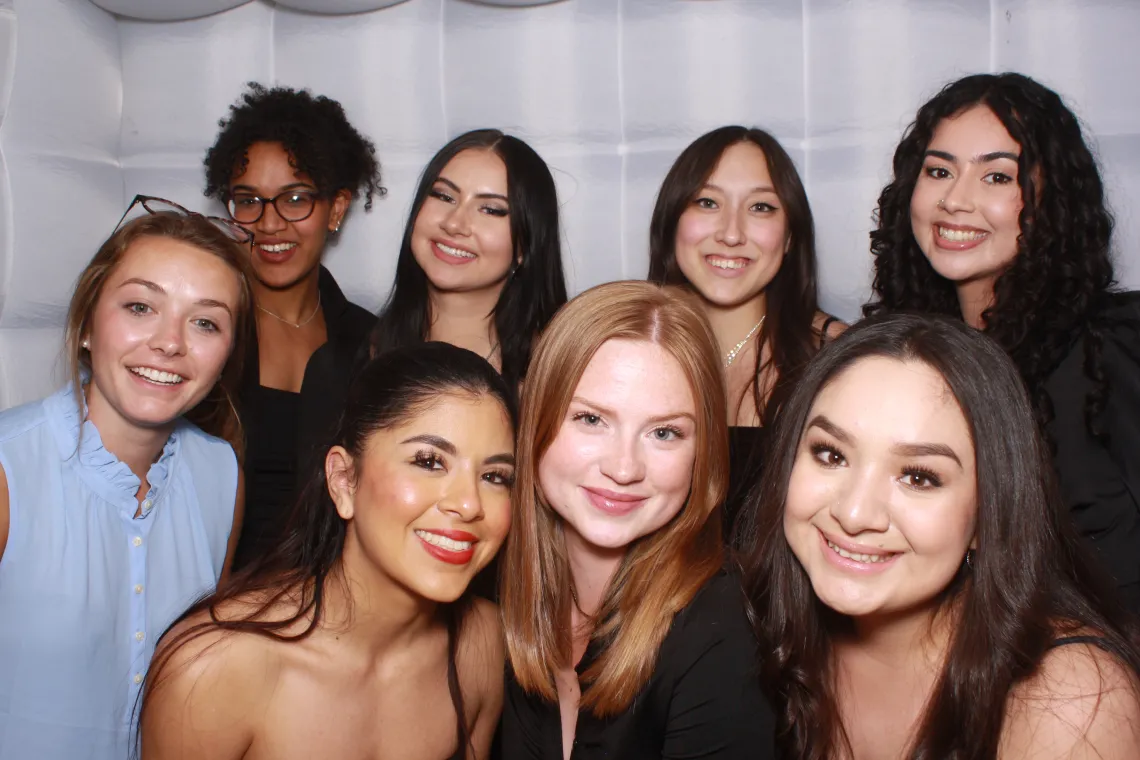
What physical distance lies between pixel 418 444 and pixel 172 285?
2.21 feet

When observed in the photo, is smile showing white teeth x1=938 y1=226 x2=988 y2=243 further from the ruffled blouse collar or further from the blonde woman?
the ruffled blouse collar

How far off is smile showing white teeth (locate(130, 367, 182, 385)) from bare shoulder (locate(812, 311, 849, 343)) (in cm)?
155

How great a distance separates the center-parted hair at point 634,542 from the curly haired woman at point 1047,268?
80cm

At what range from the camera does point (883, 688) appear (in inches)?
72.4

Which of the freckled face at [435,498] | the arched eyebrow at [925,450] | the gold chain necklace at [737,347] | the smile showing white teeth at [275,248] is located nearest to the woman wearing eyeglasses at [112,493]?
the freckled face at [435,498]

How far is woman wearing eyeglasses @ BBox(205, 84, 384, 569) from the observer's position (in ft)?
9.47

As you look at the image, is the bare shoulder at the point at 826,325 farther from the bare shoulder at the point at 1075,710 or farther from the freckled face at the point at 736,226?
the bare shoulder at the point at 1075,710

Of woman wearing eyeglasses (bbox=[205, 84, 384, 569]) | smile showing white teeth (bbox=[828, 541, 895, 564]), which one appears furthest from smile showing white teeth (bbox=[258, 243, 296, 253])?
smile showing white teeth (bbox=[828, 541, 895, 564])

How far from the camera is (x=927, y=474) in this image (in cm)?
162

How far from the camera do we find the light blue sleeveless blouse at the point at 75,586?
201 cm

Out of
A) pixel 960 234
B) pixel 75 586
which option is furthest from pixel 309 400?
pixel 960 234

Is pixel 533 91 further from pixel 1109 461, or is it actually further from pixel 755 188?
pixel 1109 461

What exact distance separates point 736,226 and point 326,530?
4.24 feet

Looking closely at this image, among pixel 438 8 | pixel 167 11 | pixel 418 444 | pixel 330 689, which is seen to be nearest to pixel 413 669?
pixel 330 689
